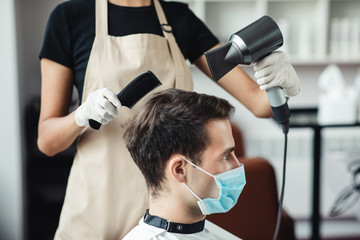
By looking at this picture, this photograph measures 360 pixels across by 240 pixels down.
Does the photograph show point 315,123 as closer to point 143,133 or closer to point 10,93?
point 143,133

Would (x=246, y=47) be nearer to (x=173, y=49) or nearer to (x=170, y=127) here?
(x=170, y=127)

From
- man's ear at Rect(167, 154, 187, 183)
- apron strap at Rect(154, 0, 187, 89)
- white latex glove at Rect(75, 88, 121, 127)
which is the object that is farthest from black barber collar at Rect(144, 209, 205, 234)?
apron strap at Rect(154, 0, 187, 89)

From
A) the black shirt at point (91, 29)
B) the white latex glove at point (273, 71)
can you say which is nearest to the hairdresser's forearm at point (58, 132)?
the black shirt at point (91, 29)

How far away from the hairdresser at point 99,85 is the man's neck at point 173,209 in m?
0.10

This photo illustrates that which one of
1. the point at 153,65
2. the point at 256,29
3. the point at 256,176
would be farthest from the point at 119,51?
the point at 256,176

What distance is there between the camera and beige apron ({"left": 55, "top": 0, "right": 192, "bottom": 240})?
129cm

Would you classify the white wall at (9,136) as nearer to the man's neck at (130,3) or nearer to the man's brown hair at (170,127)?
the man's neck at (130,3)

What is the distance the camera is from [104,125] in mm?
1307

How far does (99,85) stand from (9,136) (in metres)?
1.78

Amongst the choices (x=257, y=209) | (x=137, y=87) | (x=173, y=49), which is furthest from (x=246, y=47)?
(x=257, y=209)

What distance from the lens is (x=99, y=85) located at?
1.28 meters

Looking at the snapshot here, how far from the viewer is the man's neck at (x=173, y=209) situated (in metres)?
1.23

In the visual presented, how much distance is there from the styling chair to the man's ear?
0.70 metres

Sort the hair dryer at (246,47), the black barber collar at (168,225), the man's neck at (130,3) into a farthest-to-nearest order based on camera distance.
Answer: the man's neck at (130,3) → the black barber collar at (168,225) → the hair dryer at (246,47)
